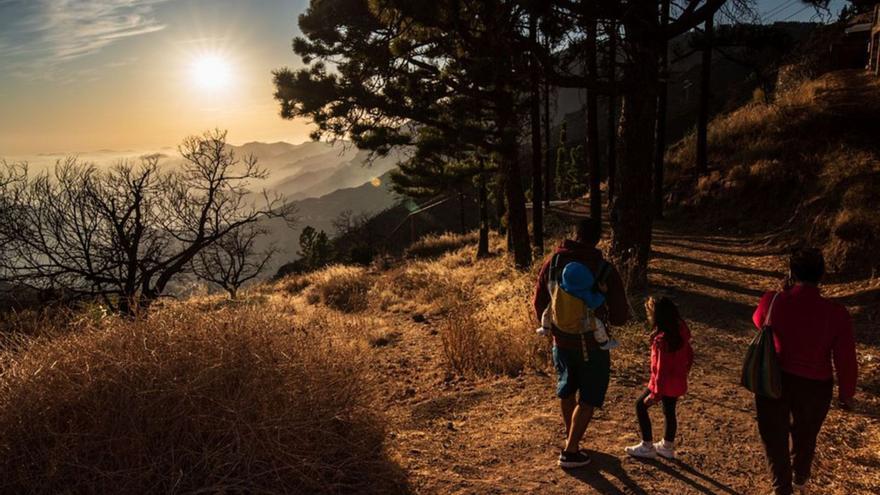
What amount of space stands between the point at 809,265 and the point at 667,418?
159cm

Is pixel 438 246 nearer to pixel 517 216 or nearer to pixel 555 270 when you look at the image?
pixel 517 216

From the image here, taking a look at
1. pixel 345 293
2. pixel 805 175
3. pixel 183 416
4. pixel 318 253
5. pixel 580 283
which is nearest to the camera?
pixel 183 416

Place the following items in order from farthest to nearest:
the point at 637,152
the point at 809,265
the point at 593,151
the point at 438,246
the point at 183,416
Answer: the point at 438,246 < the point at 593,151 < the point at 637,152 < the point at 183,416 < the point at 809,265

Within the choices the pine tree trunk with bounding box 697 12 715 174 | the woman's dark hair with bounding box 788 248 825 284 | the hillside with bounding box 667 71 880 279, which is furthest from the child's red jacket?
the pine tree trunk with bounding box 697 12 715 174

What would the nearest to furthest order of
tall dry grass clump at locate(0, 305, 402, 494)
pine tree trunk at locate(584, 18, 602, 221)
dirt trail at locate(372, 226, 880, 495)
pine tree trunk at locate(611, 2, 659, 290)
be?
tall dry grass clump at locate(0, 305, 402, 494) → dirt trail at locate(372, 226, 880, 495) → pine tree trunk at locate(611, 2, 659, 290) → pine tree trunk at locate(584, 18, 602, 221)

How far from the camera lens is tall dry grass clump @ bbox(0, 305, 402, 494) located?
9.56 feet

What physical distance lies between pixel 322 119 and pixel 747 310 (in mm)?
9496

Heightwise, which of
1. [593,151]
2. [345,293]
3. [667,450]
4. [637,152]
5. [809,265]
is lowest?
[345,293]

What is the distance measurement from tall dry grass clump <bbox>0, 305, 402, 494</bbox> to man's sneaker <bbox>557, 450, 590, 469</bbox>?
1259 mm

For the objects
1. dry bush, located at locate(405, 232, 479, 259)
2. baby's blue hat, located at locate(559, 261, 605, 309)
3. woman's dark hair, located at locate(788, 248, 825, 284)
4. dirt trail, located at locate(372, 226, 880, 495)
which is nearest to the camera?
woman's dark hair, located at locate(788, 248, 825, 284)

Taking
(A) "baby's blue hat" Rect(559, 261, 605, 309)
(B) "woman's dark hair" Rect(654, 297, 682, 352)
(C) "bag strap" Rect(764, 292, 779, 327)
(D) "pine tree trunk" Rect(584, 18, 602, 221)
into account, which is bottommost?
(B) "woman's dark hair" Rect(654, 297, 682, 352)

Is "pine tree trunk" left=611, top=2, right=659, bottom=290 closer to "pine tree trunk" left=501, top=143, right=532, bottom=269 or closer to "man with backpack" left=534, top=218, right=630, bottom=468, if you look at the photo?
"pine tree trunk" left=501, top=143, right=532, bottom=269

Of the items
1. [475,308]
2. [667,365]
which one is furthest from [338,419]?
[475,308]

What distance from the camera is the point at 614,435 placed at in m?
4.18
